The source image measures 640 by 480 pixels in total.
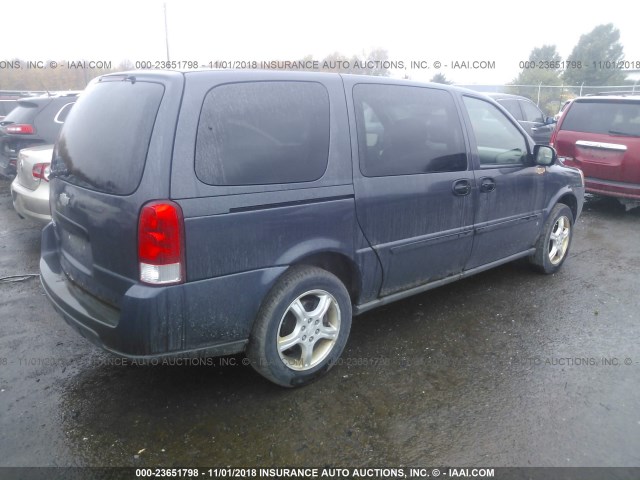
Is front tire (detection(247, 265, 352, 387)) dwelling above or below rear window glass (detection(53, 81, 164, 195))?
below

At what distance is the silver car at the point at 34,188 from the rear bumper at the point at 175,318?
102 inches

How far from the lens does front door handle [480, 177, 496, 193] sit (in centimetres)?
380

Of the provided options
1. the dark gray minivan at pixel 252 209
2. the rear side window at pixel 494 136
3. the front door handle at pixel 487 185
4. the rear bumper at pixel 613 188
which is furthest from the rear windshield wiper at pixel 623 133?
the dark gray minivan at pixel 252 209

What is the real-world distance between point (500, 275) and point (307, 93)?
2991 millimetres

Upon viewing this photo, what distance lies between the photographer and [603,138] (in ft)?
23.5

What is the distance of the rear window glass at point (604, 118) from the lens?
7.01 metres

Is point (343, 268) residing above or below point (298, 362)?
above

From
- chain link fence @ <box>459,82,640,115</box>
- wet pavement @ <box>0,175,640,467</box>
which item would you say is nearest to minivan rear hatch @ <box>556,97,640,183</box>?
wet pavement @ <box>0,175,640,467</box>

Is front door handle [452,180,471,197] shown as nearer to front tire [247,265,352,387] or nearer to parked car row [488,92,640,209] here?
front tire [247,265,352,387]

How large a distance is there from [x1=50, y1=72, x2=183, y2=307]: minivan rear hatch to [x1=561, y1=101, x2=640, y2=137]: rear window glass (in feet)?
22.4

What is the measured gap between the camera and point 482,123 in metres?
3.96

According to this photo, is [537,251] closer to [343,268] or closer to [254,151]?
[343,268]

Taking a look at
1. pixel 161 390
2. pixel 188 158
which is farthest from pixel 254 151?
pixel 161 390

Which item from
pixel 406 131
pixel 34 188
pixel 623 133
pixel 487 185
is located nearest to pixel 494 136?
pixel 487 185
